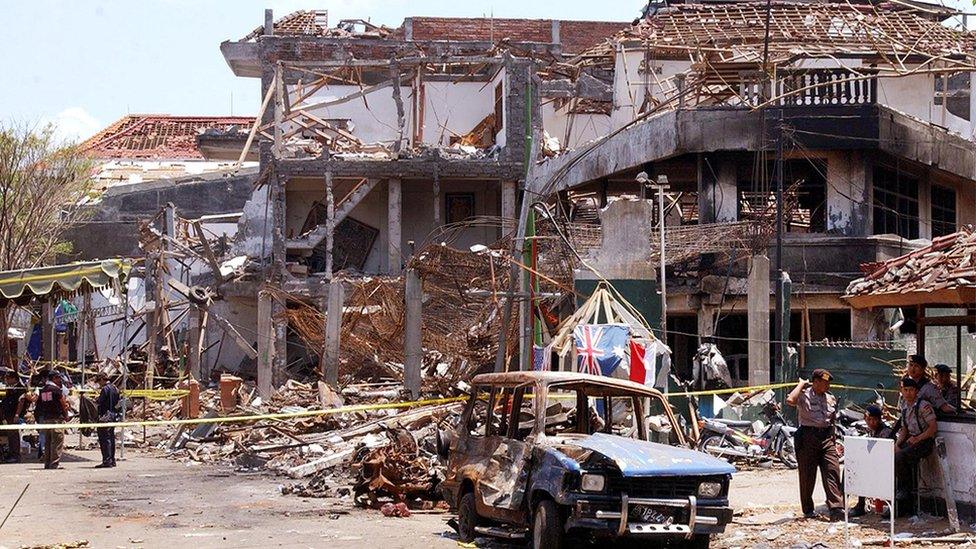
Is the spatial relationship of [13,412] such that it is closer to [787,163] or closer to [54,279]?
[54,279]

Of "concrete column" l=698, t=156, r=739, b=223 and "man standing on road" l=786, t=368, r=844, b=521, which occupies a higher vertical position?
"concrete column" l=698, t=156, r=739, b=223

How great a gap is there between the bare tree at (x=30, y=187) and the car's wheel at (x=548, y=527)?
2937 centimetres

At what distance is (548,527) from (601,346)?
8.28m

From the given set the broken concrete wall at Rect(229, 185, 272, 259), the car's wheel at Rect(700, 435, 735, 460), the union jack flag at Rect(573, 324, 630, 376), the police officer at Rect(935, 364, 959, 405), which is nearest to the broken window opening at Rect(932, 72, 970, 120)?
the broken concrete wall at Rect(229, 185, 272, 259)

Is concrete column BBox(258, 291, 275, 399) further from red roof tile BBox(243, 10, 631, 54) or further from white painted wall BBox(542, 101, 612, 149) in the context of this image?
red roof tile BBox(243, 10, 631, 54)

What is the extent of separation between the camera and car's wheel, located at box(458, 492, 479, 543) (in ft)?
41.4

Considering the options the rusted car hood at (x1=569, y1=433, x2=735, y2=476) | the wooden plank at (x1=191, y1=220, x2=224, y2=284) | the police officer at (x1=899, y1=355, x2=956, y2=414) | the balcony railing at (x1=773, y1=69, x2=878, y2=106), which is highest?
the balcony railing at (x1=773, y1=69, x2=878, y2=106)

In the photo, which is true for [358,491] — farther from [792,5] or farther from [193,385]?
[792,5]

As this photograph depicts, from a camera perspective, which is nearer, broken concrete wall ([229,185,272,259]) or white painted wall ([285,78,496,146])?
broken concrete wall ([229,185,272,259])

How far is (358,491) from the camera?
51.5ft

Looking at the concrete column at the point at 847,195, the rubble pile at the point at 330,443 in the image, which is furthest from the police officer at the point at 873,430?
the concrete column at the point at 847,195

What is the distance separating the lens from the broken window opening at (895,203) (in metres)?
32.1

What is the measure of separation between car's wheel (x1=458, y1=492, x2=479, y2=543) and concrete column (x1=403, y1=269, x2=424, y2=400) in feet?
35.9

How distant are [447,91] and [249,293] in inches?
435
